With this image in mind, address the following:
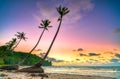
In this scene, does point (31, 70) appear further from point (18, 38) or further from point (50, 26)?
point (18, 38)

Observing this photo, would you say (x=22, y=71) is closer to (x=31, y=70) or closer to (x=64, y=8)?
(x=31, y=70)

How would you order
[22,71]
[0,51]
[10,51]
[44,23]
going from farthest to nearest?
[0,51] → [10,51] → [44,23] → [22,71]

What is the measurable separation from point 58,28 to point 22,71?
15.5 metres

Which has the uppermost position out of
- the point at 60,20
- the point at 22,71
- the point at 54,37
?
the point at 60,20

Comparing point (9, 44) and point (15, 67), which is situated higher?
point (9, 44)

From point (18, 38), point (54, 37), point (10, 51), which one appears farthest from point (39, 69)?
point (10, 51)

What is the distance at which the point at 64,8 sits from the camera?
77.2 meters

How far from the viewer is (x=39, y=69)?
7156 cm

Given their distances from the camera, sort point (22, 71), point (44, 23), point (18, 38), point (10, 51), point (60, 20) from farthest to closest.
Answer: point (10, 51), point (18, 38), point (44, 23), point (60, 20), point (22, 71)

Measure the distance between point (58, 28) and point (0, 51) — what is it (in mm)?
80846

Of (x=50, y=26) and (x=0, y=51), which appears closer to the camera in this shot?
(x=50, y=26)

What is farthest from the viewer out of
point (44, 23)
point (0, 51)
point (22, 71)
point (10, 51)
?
point (0, 51)

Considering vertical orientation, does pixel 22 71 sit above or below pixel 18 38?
below

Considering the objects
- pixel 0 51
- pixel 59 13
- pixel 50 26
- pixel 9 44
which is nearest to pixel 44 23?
pixel 50 26
